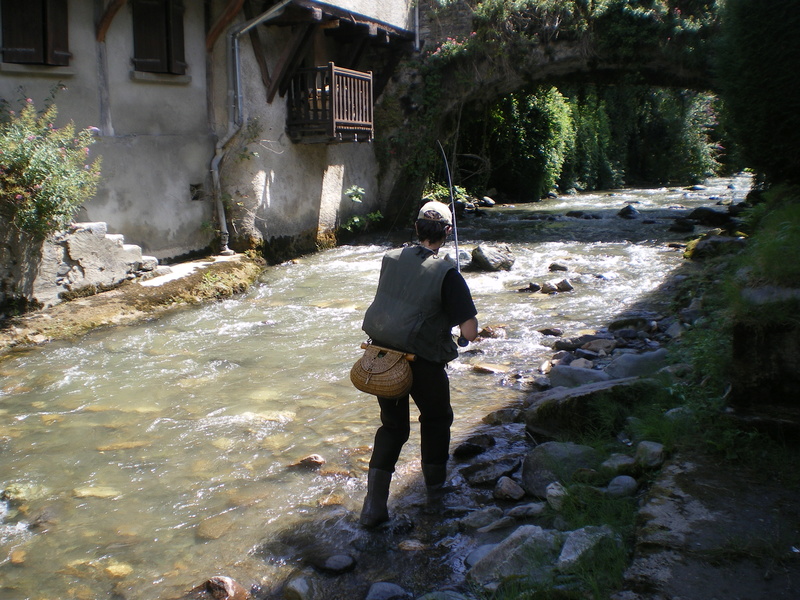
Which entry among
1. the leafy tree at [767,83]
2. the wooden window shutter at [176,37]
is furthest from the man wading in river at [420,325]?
the wooden window shutter at [176,37]

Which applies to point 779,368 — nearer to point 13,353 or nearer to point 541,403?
point 541,403

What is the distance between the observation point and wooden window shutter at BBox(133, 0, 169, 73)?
33.6ft

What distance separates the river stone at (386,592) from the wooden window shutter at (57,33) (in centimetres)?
822

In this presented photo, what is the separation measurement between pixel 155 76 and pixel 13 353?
4982 millimetres

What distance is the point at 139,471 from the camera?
4.74 m

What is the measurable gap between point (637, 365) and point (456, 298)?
2308 mm

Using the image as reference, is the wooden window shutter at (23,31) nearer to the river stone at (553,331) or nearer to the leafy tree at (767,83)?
the river stone at (553,331)

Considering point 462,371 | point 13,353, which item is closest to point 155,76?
point 13,353

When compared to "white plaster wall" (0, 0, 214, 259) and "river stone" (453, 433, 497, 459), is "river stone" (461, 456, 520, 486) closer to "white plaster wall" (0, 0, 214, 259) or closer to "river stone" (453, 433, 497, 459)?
"river stone" (453, 433, 497, 459)

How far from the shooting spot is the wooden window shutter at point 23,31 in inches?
344

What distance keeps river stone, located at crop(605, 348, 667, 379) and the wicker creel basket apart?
2263mm

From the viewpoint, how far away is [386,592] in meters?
3.27

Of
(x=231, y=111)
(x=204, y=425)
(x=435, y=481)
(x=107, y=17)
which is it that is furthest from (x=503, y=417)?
(x=231, y=111)

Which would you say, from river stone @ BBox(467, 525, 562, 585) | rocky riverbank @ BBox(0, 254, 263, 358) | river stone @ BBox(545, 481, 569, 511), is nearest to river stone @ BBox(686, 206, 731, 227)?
rocky riverbank @ BBox(0, 254, 263, 358)
